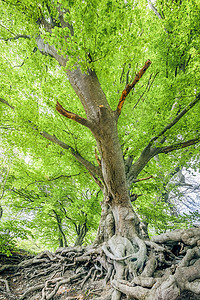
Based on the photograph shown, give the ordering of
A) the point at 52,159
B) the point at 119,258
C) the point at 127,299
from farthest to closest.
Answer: the point at 52,159
the point at 119,258
the point at 127,299

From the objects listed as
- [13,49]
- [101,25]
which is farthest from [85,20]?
[13,49]

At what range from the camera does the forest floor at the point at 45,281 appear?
3.31m

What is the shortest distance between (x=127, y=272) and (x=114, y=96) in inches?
191

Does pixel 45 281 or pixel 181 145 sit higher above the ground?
pixel 181 145

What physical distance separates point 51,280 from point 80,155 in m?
Result: 3.55

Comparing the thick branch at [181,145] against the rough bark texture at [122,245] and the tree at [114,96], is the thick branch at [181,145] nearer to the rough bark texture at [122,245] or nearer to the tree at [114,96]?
the tree at [114,96]

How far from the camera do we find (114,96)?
5379 millimetres

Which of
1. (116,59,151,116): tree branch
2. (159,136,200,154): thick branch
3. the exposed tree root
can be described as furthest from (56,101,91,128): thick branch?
(159,136,200,154): thick branch

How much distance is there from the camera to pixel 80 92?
3463mm

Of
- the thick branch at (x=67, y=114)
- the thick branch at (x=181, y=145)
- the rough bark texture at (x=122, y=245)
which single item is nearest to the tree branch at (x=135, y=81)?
the rough bark texture at (x=122, y=245)

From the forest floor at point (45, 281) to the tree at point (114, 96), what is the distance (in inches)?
27.6

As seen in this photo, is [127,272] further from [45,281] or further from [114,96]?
[114,96]

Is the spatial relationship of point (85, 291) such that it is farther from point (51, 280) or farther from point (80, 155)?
Result: point (80, 155)

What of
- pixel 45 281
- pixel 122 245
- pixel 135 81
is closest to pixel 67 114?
pixel 135 81
